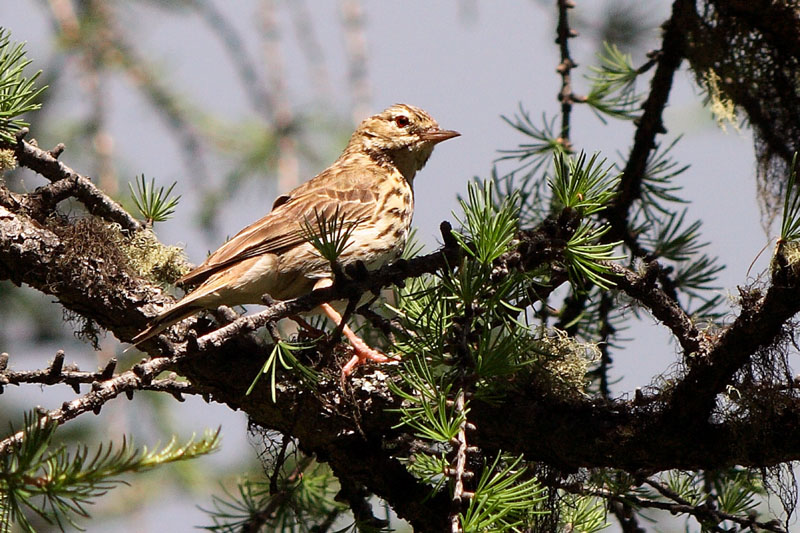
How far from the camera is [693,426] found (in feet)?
9.08

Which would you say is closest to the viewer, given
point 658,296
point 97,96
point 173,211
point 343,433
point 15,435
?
point 15,435

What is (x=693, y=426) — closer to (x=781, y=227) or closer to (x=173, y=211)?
(x=781, y=227)

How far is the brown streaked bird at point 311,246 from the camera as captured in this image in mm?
3549

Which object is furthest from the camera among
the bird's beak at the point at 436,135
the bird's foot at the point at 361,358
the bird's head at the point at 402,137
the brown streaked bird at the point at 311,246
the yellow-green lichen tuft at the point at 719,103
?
the bird's head at the point at 402,137

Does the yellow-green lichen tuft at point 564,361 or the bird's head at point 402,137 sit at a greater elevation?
the bird's head at point 402,137

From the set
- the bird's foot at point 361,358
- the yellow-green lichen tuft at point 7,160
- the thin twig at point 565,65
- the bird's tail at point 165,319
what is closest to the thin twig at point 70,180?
the yellow-green lichen tuft at point 7,160

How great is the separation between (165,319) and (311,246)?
93cm

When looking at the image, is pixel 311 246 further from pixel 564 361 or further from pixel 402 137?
pixel 402 137

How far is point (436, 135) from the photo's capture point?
515 cm

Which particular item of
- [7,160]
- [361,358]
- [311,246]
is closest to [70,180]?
[7,160]

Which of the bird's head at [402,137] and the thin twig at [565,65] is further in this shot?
the bird's head at [402,137]

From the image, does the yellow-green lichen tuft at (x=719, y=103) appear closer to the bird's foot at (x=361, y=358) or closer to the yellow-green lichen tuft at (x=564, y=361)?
the yellow-green lichen tuft at (x=564, y=361)

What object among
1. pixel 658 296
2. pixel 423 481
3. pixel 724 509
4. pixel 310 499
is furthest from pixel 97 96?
pixel 724 509

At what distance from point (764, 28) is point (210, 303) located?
2.77 metres
